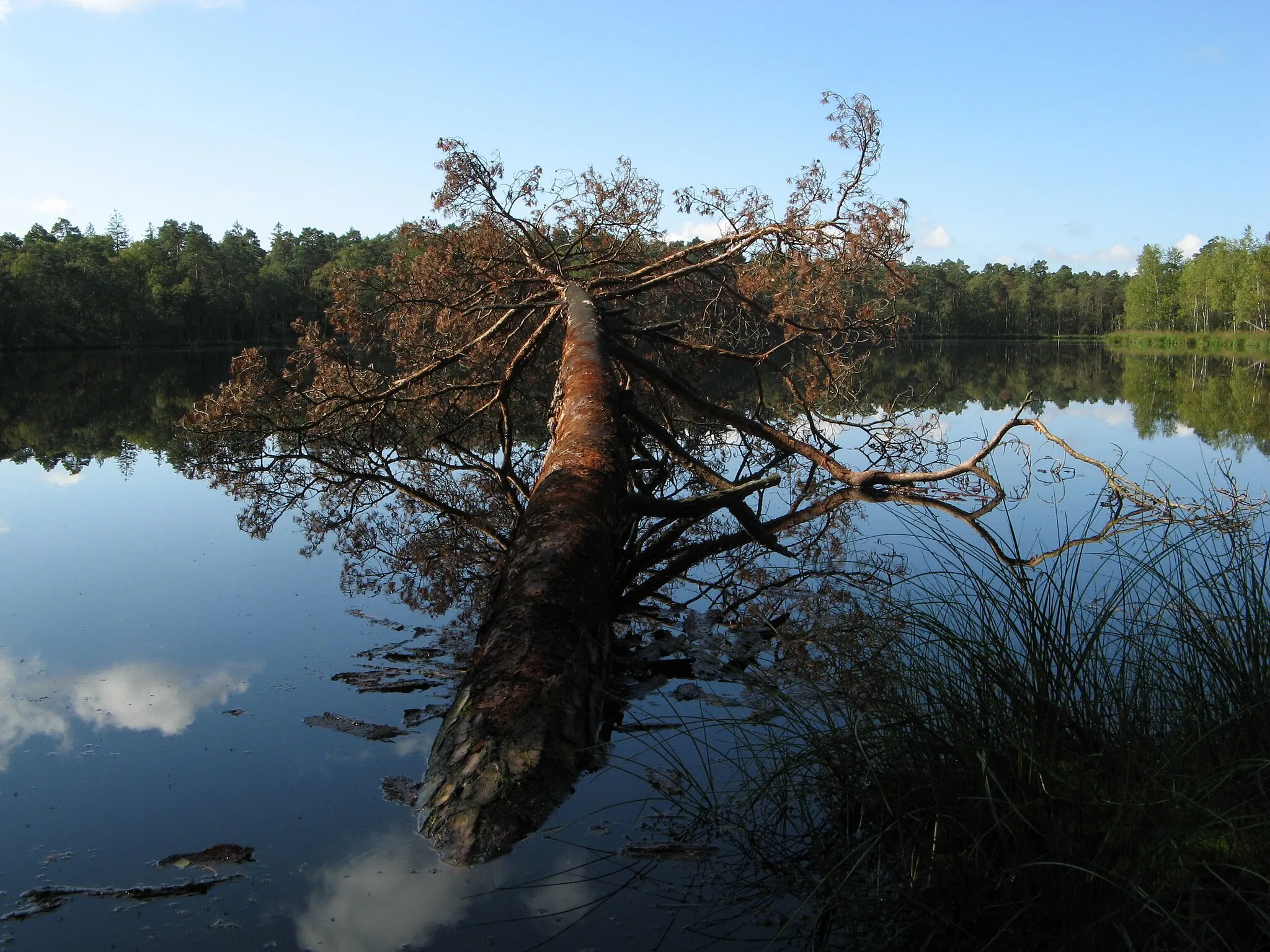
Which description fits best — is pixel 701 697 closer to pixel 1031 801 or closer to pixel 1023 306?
pixel 1031 801

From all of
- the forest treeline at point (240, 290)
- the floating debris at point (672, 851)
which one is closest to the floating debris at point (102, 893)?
the floating debris at point (672, 851)

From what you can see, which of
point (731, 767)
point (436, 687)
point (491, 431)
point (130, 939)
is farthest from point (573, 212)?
point (130, 939)

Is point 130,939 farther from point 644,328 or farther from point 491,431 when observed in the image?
point 491,431

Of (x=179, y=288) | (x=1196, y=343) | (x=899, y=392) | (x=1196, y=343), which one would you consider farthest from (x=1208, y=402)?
(x=179, y=288)

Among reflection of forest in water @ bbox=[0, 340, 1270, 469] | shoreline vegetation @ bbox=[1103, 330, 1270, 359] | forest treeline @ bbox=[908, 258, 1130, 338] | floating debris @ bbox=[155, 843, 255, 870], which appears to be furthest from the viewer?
forest treeline @ bbox=[908, 258, 1130, 338]

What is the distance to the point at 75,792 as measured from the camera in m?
2.88

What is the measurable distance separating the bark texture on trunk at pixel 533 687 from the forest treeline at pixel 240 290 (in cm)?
2967

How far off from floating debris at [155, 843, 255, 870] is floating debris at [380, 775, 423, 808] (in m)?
0.44

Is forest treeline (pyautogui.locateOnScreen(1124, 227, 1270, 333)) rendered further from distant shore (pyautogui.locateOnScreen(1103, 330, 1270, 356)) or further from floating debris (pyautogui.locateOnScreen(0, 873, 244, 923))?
floating debris (pyautogui.locateOnScreen(0, 873, 244, 923))

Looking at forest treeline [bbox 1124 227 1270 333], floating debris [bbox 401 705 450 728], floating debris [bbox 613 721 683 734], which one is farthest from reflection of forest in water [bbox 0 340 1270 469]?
forest treeline [bbox 1124 227 1270 333]

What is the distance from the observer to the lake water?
7.23 ft

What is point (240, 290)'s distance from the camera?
62.1 metres

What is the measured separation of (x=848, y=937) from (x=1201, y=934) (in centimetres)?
73

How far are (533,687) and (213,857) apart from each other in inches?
40.4
